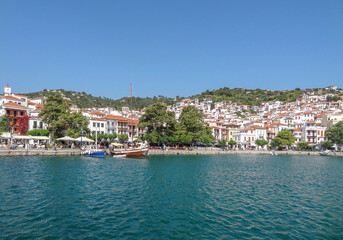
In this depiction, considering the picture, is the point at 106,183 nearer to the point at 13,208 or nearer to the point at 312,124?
the point at 13,208

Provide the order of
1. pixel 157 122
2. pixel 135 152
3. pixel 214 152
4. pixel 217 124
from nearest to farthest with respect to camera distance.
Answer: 1. pixel 135 152
2. pixel 157 122
3. pixel 214 152
4. pixel 217 124

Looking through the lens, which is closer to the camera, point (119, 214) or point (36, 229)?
point (36, 229)

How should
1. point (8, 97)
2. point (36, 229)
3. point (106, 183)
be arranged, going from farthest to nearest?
point (8, 97)
point (106, 183)
point (36, 229)

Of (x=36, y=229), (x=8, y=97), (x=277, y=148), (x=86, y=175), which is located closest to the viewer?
(x=36, y=229)

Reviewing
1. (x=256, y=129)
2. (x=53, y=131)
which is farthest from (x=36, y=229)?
(x=256, y=129)

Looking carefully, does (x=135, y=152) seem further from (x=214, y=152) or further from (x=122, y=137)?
(x=214, y=152)

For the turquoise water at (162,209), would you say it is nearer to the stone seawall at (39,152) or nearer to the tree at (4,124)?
the stone seawall at (39,152)

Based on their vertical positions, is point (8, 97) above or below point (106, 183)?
above

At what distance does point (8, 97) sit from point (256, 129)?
230ft

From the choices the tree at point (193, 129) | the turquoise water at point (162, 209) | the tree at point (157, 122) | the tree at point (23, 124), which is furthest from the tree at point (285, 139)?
the tree at point (23, 124)

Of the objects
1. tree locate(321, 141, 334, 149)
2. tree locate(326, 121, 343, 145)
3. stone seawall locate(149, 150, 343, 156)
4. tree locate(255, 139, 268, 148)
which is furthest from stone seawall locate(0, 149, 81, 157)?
tree locate(321, 141, 334, 149)

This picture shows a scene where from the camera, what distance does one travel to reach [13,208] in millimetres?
13547

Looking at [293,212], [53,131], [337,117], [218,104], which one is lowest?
[293,212]

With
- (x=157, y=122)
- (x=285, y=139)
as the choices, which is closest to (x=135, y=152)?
(x=157, y=122)
